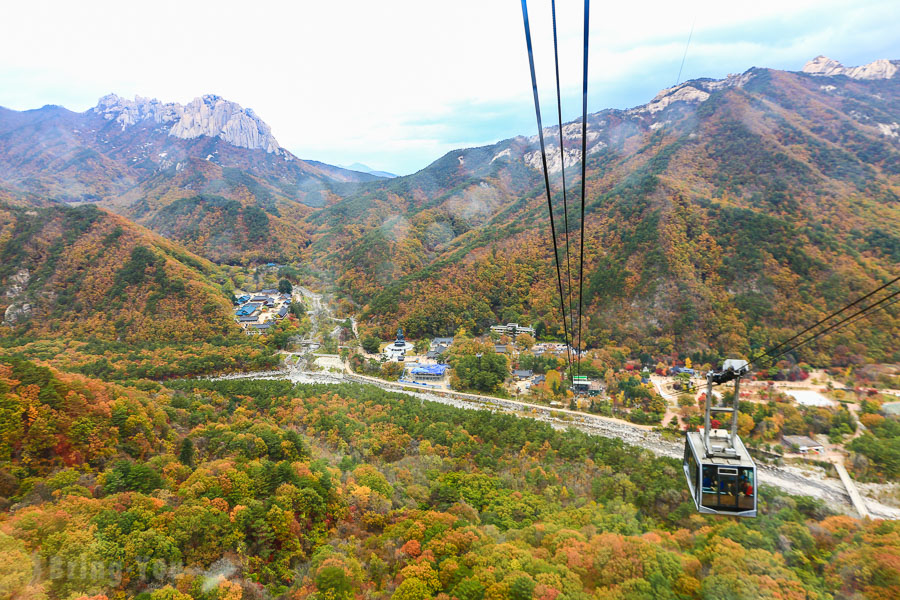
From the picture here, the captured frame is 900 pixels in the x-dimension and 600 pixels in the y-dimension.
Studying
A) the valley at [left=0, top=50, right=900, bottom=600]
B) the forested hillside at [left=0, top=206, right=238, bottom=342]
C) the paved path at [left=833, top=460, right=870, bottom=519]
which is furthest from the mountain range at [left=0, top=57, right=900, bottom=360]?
the forested hillside at [left=0, top=206, right=238, bottom=342]

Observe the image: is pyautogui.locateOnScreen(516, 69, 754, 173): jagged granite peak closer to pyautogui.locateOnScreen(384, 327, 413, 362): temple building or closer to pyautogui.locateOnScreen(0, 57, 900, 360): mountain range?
pyautogui.locateOnScreen(0, 57, 900, 360): mountain range

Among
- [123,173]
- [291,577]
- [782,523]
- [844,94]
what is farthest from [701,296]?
[123,173]

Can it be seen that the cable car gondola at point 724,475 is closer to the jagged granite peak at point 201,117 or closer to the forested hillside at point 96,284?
the forested hillside at point 96,284

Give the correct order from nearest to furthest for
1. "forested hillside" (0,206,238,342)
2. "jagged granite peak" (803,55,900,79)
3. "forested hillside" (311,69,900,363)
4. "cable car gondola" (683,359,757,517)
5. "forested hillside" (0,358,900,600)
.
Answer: "cable car gondola" (683,359,757,517), "forested hillside" (0,358,900,600), "forested hillside" (311,69,900,363), "forested hillside" (0,206,238,342), "jagged granite peak" (803,55,900,79)

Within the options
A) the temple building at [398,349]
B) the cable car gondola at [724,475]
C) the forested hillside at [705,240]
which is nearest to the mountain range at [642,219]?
the forested hillside at [705,240]

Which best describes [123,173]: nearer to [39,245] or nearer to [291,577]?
[39,245]
